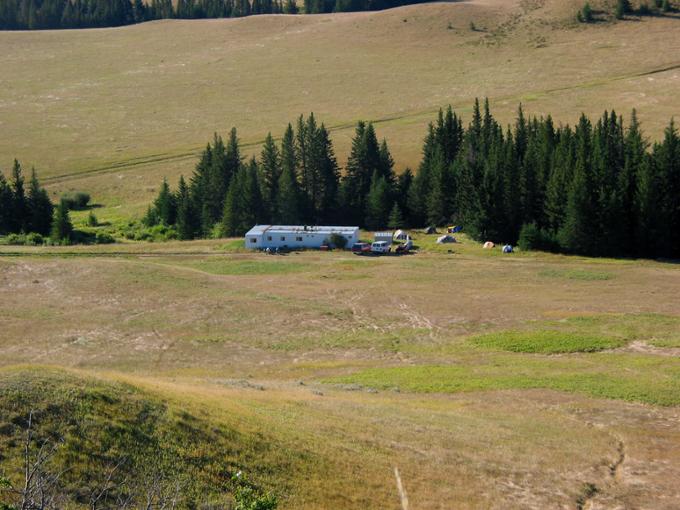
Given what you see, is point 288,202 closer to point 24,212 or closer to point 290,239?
point 290,239

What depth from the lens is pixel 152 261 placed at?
255 ft

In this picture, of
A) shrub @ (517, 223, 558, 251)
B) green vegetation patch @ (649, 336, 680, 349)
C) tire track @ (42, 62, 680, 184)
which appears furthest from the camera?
tire track @ (42, 62, 680, 184)

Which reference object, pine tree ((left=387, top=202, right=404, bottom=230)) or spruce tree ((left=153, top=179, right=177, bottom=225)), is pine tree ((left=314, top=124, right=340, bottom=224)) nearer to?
pine tree ((left=387, top=202, right=404, bottom=230))

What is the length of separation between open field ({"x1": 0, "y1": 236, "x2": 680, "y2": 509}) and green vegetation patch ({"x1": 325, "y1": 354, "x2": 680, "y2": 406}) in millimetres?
159

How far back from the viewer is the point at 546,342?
167ft

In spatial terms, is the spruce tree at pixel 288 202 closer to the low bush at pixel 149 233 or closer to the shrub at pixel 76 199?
the low bush at pixel 149 233

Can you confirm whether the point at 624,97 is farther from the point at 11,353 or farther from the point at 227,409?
the point at 227,409

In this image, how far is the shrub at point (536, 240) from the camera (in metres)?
83.1

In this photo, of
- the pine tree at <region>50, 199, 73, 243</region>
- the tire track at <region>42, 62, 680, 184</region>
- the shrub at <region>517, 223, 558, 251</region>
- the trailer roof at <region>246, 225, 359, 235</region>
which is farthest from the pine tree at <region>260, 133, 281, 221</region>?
the shrub at <region>517, 223, 558, 251</region>

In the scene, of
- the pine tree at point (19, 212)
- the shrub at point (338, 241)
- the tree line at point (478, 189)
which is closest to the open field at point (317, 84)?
the pine tree at point (19, 212)

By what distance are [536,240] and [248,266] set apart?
28.3m

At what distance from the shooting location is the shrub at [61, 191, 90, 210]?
4525 inches

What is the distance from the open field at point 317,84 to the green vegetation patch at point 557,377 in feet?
236

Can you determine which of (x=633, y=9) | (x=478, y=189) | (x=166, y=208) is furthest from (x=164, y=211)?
(x=633, y=9)
